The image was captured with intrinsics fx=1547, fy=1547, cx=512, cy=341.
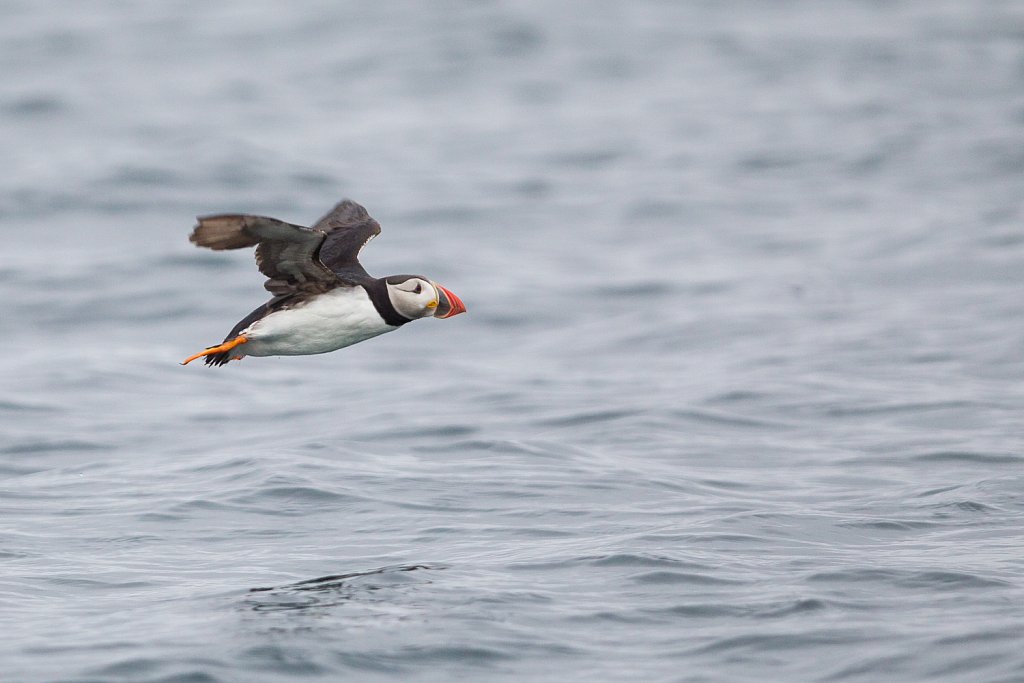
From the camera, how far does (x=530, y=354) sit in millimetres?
15914

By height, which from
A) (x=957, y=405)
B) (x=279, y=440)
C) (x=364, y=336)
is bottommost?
(x=957, y=405)

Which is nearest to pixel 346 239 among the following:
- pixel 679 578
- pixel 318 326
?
pixel 318 326

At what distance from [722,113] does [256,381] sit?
15107 millimetres

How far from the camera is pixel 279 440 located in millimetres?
12305

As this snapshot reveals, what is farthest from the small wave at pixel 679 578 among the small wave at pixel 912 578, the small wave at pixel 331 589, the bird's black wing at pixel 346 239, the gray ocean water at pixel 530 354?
the bird's black wing at pixel 346 239

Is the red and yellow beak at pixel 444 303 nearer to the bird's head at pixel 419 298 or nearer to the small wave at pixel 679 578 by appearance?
the bird's head at pixel 419 298

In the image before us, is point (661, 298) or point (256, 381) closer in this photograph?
point (256, 381)

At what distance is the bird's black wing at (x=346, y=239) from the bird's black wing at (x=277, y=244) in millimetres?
184

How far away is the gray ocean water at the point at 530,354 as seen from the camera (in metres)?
8.15

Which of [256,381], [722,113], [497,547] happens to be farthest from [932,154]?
[497,547]

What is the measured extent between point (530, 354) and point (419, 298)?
784 cm

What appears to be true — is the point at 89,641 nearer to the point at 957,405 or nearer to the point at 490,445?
the point at 490,445

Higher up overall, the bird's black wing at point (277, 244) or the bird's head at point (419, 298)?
the bird's black wing at point (277, 244)

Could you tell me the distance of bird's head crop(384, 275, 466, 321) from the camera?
812 centimetres
